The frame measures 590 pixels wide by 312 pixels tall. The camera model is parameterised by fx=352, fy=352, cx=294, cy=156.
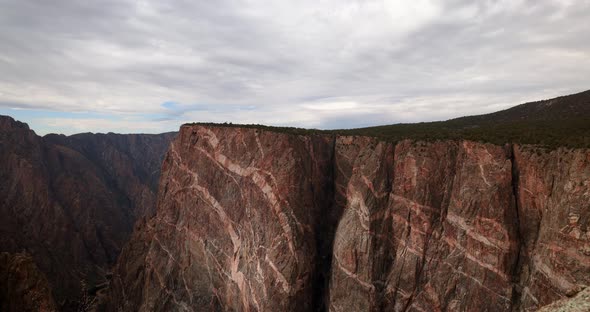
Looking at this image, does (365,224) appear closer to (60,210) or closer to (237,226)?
(237,226)

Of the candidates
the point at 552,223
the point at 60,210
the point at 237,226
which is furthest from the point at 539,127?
the point at 60,210

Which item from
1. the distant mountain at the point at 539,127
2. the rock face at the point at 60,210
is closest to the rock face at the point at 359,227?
the distant mountain at the point at 539,127

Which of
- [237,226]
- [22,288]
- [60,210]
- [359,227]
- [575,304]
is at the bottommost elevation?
[60,210]

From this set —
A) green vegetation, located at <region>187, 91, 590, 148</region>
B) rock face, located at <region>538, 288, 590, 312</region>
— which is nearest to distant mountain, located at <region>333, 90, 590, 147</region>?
green vegetation, located at <region>187, 91, 590, 148</region>

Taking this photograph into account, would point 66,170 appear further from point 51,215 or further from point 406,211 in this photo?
point 406,211

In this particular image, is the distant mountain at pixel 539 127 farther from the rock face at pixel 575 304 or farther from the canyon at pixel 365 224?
the rock face at pixel 575 304
